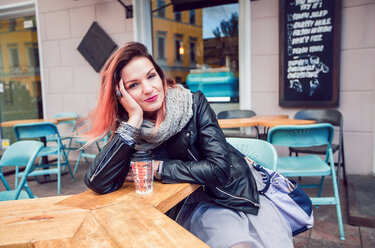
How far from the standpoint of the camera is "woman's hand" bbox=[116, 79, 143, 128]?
120 centimetres

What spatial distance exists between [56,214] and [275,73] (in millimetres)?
3436

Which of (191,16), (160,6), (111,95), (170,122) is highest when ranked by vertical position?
(160,6)

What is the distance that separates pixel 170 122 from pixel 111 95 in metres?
0.29

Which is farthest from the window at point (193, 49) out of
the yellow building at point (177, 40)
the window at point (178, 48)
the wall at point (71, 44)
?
the wall at point (71, 44)

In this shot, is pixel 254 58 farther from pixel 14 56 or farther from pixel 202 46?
pixel 14 56

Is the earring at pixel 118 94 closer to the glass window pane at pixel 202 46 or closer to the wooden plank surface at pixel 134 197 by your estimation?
the wooden plank surface at pixel 134 197

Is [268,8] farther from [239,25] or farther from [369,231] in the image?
[369,231]

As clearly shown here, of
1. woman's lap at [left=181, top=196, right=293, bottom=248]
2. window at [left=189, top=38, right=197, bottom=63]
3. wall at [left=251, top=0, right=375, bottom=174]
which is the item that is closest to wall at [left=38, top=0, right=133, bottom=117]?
window at [left=189, top=38, right=197, bottom=63]

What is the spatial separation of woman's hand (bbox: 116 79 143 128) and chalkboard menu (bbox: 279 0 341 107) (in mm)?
2935

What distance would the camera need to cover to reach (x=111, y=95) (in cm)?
127

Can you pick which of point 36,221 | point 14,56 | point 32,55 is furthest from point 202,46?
point 36,221

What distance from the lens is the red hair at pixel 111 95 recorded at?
4.06ft

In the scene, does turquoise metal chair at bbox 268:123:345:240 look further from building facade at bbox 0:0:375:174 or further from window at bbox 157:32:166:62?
window at bbox 157:32:166:62

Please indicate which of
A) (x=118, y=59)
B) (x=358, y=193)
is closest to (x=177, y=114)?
(x=118, y=59)
